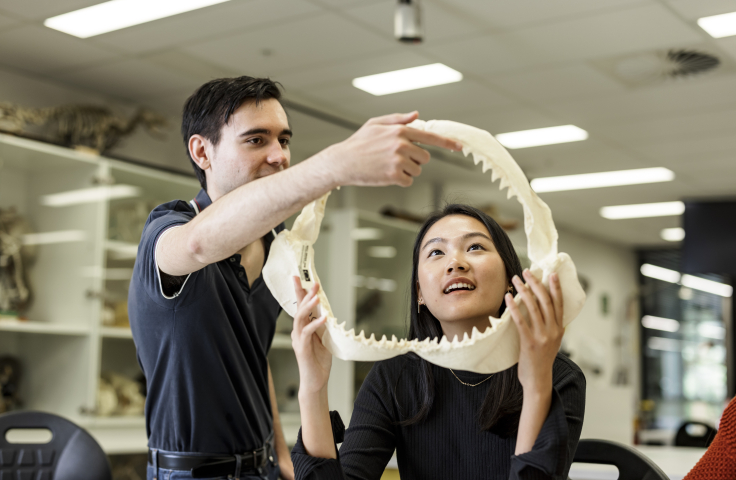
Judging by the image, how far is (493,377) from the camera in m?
1.55

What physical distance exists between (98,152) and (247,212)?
10.1ft

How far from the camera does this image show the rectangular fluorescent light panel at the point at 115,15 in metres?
3.31

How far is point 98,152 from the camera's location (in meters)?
3.96

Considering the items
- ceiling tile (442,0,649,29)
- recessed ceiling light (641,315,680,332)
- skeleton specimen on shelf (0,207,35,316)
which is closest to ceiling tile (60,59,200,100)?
skeleton specimen on shelf (0,207,35,316)

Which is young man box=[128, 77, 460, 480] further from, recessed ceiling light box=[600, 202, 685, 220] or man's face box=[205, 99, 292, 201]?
recessed ceiling light box=[600, 202, 685, 220]

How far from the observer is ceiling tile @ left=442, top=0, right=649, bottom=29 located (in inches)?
128

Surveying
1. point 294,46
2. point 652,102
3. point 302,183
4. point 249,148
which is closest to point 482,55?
point 294,46

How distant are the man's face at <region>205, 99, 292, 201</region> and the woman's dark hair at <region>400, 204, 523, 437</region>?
0.37 m

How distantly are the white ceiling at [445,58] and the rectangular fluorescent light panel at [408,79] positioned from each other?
70 mm

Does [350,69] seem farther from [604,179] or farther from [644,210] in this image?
[644,210]

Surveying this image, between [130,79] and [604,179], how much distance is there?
404cm

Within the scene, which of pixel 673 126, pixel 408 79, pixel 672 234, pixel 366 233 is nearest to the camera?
pixel 408 79

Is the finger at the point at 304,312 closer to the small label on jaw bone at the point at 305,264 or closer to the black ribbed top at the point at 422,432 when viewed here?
the small label on jaw bone at the point at 305,264

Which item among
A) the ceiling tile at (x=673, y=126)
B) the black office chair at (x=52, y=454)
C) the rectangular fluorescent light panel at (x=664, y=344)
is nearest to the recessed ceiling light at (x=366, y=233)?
the ceiling tile at (x=673, y=126)
